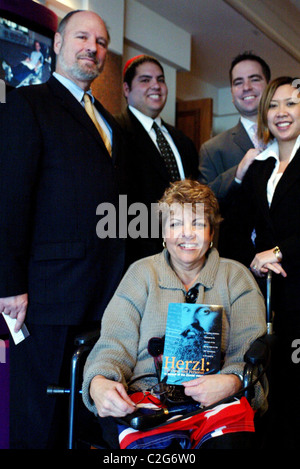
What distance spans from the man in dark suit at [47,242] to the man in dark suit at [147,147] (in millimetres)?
382

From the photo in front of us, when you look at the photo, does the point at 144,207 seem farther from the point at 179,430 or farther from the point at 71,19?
the point at 179,430

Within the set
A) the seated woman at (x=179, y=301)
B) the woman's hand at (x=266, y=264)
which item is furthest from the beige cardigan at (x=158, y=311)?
the woman's hand at (x=266, y=264)

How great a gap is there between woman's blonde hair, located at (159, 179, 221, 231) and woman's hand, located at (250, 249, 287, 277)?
31 cm

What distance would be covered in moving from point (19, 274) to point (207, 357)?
804 mm

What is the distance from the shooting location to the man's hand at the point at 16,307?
191 centimetres

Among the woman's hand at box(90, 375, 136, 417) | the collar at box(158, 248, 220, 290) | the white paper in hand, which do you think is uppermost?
the collar at box(158, 248, 220, 290)

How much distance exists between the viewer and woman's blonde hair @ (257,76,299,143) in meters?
2.24

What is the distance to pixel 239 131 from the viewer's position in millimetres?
2826

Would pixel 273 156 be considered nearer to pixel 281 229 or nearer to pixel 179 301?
pixel 281 229

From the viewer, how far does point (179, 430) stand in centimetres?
139

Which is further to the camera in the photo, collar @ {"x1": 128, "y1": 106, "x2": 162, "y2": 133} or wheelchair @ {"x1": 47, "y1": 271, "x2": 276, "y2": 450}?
collar @ {"x1": 128, "y1": 106, "x2": 162, "y2": 133}

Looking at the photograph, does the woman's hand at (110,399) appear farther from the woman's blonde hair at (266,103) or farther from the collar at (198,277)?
the woman's blonde hair at (266,103)

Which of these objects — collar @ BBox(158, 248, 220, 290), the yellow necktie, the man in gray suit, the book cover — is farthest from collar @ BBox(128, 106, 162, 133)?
the book cover

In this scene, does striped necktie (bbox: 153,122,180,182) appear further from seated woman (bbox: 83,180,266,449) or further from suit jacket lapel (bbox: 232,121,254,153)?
seated woman (bbox: 83,180,266,449)
